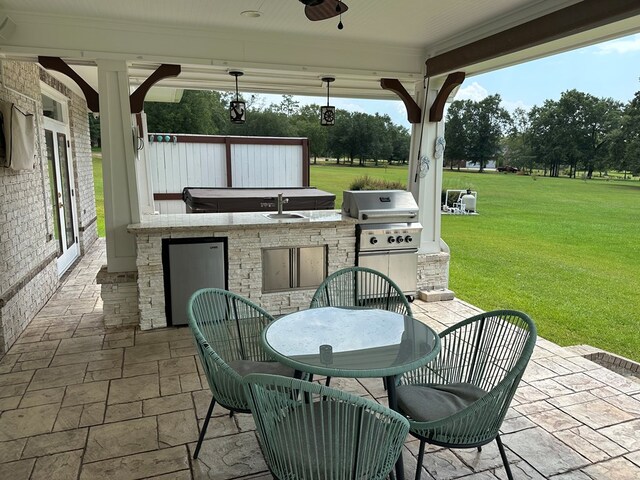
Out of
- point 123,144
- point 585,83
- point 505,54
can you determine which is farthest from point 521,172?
point 123,144

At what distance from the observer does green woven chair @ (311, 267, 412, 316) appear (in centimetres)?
300

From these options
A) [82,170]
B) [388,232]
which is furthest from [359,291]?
[82,170]

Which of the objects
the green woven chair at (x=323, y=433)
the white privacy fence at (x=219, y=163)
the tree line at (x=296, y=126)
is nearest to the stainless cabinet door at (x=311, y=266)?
the green woven chair at (x=323, y=433)

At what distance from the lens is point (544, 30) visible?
3238mm

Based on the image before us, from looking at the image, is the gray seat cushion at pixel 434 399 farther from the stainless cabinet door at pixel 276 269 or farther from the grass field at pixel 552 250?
the grass field at pixel 552 250

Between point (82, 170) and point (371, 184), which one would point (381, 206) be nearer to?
point (82, 170)

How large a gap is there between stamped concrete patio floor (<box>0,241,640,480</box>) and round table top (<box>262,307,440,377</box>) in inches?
26.0

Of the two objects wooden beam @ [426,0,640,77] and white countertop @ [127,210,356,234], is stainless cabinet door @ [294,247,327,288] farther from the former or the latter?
wooden beam @ [426,0,640,77]

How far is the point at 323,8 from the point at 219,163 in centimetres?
764

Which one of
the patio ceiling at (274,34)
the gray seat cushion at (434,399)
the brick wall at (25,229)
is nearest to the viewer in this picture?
the gray seat cushion at (434,399)

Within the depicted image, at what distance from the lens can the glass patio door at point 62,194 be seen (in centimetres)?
543

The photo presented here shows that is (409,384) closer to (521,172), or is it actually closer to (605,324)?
(605,324)

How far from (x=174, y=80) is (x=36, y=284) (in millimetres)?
2871

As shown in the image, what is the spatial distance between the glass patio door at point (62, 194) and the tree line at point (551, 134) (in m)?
12.3
